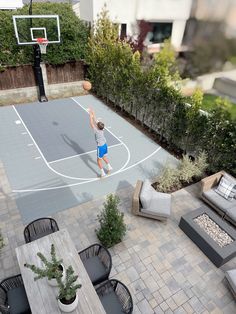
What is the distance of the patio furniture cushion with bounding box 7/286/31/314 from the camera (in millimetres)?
4051

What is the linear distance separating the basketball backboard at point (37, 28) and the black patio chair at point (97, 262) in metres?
11.2

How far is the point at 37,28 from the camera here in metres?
12.7

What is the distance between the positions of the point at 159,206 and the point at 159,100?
5.12 meters

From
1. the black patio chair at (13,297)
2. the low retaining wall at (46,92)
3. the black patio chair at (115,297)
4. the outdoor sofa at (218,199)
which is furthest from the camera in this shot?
the low retaining wall at (46,92)

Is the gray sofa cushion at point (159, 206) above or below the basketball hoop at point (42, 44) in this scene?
below

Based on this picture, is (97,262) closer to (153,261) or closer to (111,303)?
(111,303)

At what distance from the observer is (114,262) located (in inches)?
221

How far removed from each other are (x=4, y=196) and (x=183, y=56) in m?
6.91

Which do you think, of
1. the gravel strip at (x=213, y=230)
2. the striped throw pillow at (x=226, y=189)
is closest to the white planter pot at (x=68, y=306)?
the gravel strip at (x=213, y=230)

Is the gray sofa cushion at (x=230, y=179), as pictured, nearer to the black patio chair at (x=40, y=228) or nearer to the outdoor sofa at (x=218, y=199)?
the outdoor sofa at (x=218, y=199)

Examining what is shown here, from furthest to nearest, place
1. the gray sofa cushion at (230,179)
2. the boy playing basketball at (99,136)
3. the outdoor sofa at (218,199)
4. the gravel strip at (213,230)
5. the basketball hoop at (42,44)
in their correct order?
the basketball hoop at (42,44) → the boy playing basketball at (99,136) → the gray sofa cushion at (230,179) → the outdoor sofa at (218,199) → the gravel strip at (213,230)

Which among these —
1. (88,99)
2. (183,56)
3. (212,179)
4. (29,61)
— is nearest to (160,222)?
(212,179)

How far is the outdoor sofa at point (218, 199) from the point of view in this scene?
6500mm

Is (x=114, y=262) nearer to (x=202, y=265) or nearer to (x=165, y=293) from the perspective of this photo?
(x=165, y=293)
